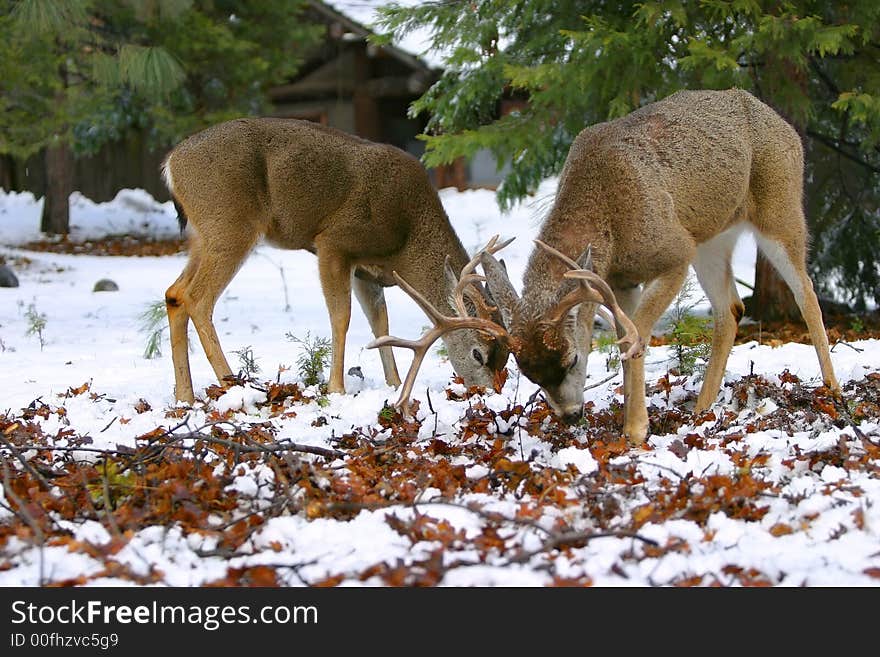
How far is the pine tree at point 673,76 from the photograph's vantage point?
7.98 metres

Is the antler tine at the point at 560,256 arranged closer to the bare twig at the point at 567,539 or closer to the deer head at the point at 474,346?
the deer head at the point at 474,346

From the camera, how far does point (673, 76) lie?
28.0ft

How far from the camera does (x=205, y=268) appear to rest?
719cm

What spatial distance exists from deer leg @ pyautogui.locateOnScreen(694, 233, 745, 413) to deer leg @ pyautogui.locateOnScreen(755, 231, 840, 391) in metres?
0.28

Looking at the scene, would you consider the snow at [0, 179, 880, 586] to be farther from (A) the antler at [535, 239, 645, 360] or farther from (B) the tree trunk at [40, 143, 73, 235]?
(B) the tree trunk at [40, 143, 73, 235]

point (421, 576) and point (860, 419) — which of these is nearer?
point (421, 576)

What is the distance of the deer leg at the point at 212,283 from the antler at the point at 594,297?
8.52ft

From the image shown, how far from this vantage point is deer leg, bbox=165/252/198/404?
7043 millimetres

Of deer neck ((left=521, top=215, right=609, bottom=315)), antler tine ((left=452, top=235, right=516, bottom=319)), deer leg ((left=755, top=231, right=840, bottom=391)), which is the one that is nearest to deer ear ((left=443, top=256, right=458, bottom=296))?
antler tine ((left=452, top=235, right=516, bottom=319))

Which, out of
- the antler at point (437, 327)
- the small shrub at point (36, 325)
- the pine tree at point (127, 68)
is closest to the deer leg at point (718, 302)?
the antler at point (437, 327)

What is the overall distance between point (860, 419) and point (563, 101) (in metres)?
4.40

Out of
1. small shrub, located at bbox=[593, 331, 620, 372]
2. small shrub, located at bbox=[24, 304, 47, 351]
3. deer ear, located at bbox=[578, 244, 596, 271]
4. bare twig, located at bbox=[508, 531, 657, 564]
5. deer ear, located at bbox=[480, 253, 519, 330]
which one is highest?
deer ear, located at bbox=[578, 244, 596, 271]
